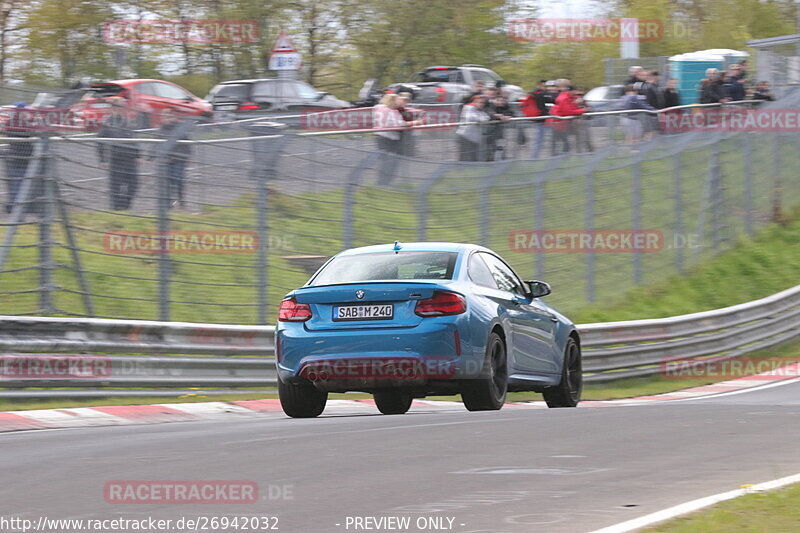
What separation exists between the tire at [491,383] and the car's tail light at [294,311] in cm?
134

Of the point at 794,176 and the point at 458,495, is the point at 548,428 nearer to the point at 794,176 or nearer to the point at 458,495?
the point at 458,495

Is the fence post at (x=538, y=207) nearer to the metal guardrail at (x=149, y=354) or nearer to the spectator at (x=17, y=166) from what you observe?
the metal guardrail at (x=149, y=354)

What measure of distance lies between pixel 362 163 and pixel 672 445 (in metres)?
8.30

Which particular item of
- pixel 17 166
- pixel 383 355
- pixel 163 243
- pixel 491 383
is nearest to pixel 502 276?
pixel 491 383

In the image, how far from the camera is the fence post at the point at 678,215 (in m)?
24.0

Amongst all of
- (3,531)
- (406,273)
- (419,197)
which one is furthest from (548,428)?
(419,197)

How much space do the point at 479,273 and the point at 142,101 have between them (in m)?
20.2

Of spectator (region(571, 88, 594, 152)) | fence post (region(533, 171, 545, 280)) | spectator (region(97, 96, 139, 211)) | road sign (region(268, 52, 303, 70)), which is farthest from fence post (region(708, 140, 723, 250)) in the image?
spectator (region(97, 96, 139, 211))

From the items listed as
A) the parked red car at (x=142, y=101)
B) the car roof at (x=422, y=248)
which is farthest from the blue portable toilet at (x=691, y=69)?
the car roof at (x=422, y=248)

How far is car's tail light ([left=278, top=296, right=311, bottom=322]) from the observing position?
11078 millimetres

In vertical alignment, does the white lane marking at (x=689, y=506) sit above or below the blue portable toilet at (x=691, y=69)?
above

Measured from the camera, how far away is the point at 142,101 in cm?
3061

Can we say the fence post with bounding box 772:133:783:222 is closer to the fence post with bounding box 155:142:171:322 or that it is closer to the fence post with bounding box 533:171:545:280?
the fence post with bounding box 533:171:545:280

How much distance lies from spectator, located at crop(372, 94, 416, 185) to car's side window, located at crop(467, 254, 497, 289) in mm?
5309
